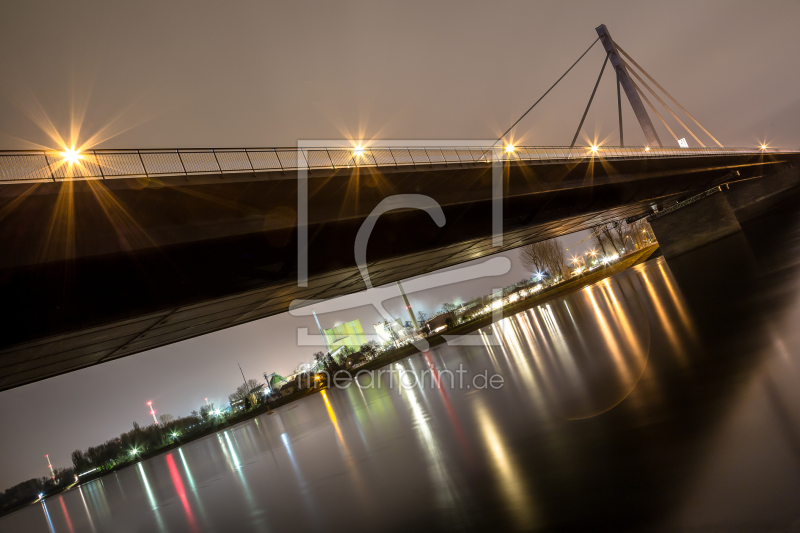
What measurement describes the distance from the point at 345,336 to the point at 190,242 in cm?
10339

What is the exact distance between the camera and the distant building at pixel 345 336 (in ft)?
376

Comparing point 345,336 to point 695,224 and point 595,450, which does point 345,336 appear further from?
point 595,450

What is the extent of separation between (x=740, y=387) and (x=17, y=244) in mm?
16380

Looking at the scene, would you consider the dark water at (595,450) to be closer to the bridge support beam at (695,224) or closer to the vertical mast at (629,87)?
the bridge support beam at (695,224)

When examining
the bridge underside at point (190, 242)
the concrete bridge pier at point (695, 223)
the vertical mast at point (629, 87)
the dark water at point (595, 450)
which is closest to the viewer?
the dark water at point (595, 450)

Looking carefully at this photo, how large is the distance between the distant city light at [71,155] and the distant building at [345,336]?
335ft

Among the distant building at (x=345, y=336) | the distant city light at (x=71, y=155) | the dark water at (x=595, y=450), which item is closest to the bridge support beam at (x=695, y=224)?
the dark water at (x=595, y=450)

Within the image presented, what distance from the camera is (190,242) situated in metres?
15.2

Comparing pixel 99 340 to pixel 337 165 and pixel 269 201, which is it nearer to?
pixel 269 201

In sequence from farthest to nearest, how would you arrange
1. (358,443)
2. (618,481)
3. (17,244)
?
(17,244)
(358,443)
(618,481)

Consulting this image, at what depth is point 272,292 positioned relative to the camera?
24.7m

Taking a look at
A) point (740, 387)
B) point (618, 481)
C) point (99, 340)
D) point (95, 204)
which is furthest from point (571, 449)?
point (99, 340)

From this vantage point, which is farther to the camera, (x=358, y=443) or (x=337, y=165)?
(x=337, y=165)

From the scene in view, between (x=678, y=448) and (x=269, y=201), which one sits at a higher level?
(x=269, y=201)
